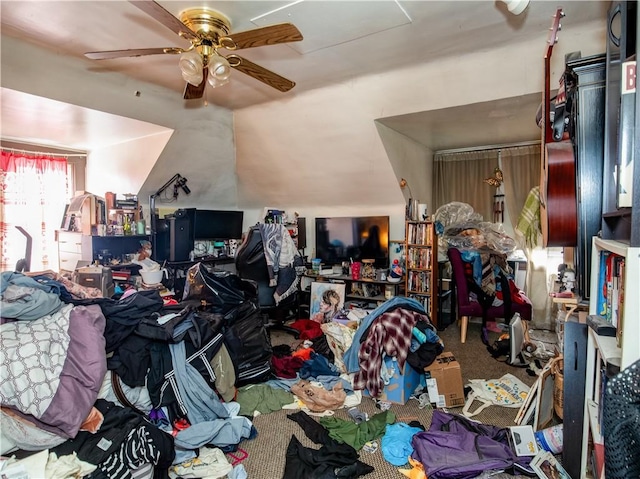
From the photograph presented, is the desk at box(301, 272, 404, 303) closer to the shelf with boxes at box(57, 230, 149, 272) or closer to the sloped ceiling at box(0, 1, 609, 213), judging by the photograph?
the sloped ceiling at box(0, 1, 609, 213)

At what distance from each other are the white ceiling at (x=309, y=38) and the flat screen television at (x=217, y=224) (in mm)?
1486

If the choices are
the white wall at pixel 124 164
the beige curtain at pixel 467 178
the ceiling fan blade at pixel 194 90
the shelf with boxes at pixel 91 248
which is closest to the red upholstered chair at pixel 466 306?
the beige curtain at pixel 467 178

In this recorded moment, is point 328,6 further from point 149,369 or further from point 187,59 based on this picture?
point 149,369

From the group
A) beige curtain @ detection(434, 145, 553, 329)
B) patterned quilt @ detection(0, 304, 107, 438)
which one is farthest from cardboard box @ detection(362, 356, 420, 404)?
beige curtain @ detection(434, 145, 553, 329)

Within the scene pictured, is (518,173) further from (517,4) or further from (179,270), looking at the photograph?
(179,270)

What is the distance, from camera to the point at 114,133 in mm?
3936

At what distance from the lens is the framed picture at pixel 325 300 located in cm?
444

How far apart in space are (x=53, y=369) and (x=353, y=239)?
350cm

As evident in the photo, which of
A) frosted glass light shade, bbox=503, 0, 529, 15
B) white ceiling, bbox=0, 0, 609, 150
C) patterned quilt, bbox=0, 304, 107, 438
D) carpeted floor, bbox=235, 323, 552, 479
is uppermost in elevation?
white ceiling, bbox=0, 0, 609, 150

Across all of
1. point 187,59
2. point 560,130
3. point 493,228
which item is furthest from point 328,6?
point 493,228

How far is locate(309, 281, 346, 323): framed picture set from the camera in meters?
4.44

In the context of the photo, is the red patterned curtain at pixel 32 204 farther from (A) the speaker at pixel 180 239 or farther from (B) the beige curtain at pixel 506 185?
(B) the beige curtain at pixel 506 185

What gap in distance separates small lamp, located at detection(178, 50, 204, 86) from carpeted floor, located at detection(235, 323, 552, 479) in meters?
2.18

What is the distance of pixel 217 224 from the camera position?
5.09m
